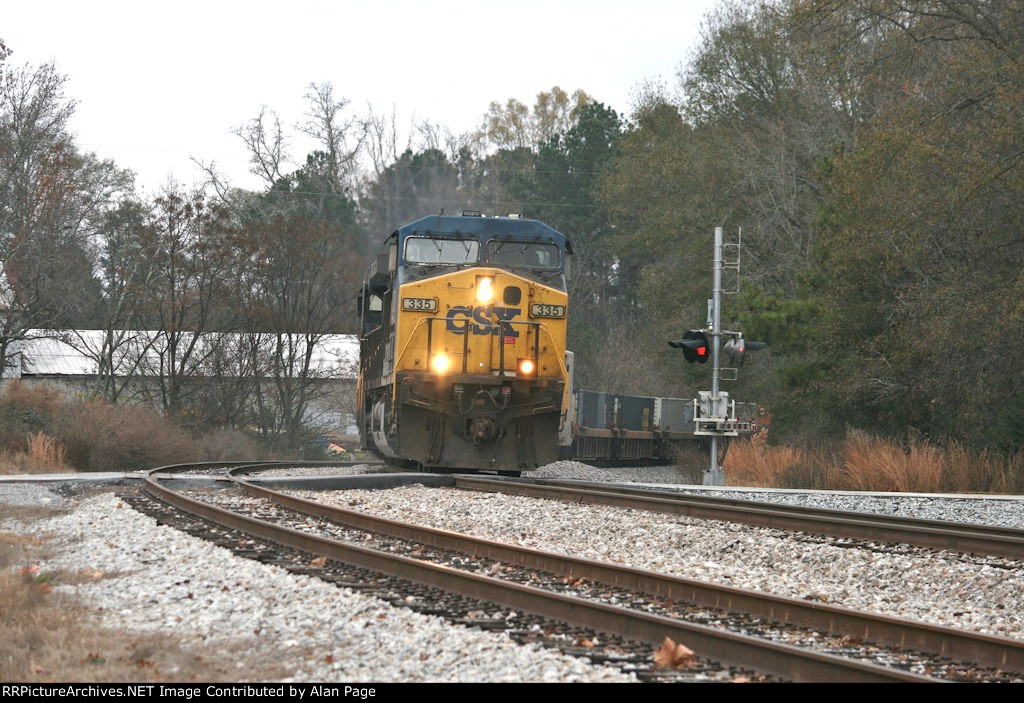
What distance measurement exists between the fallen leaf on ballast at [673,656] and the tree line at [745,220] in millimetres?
15912

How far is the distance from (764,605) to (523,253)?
36.9 feet

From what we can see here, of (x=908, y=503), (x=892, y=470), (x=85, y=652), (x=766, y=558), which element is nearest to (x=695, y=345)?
(x=892, y=470)

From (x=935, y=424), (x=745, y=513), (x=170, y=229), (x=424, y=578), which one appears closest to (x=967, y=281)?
(x=935, y=424)

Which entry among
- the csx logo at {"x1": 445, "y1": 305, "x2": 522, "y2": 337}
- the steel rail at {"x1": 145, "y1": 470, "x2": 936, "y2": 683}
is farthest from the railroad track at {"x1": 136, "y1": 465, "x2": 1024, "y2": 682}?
the csx logo at {"x1": 445, "y1": 305, "x2": 522, "y2": 337}

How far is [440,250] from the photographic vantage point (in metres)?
17.9

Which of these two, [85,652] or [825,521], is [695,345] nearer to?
[825,521]

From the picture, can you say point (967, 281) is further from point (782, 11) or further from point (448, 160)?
point (448, 160)

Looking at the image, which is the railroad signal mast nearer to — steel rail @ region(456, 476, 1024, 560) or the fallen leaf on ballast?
steel rail @ region(456, 476, 1024, 560)

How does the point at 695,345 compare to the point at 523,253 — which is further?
the point at 695,345

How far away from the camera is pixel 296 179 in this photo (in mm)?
60031

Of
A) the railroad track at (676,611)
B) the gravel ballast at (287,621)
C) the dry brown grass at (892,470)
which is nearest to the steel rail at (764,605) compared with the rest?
the railroad track at (676,611)

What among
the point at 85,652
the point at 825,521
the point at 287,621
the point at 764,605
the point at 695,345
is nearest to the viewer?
the point at 85,652

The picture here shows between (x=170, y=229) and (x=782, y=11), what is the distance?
20332mm

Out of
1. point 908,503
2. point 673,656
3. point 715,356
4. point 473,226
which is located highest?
point 473,226
